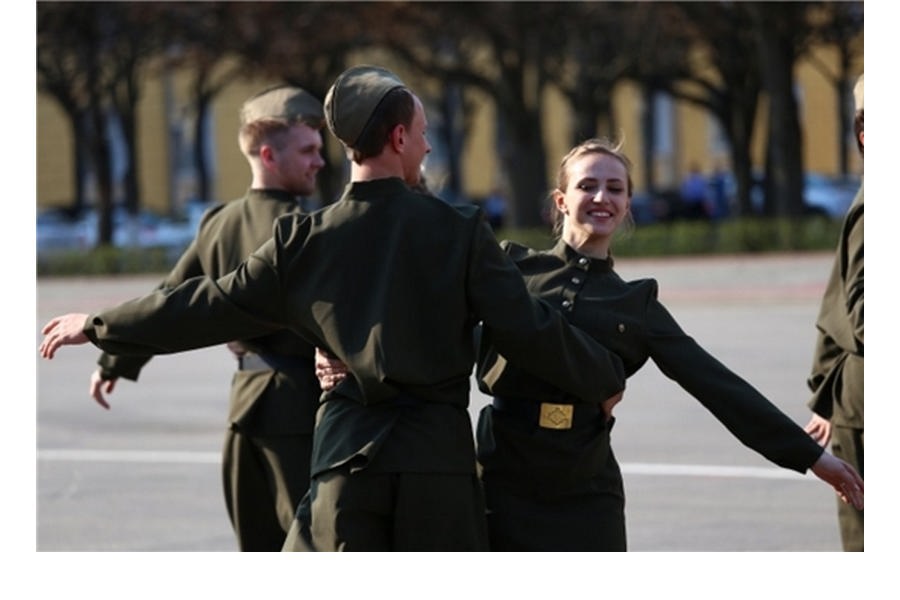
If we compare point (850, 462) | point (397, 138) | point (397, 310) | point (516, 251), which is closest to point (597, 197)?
point (516, 251)

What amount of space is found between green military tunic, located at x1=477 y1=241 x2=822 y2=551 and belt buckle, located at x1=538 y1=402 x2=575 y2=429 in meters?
0.01

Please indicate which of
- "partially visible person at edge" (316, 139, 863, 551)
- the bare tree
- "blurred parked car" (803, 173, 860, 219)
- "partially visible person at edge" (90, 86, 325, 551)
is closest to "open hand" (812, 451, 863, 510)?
"partially visible person at edge" (316, 139, 863, 551)

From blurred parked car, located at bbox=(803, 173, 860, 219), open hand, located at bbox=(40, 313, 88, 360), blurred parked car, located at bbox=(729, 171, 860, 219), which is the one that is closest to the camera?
open hand, located at bbox=(40, 313, 88, 360)

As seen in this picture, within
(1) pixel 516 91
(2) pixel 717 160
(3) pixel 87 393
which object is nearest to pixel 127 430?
(3) pixel 87 393

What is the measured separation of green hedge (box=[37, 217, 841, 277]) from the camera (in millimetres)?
29062

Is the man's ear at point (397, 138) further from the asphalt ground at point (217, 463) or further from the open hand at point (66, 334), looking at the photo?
the asphalt ground at point (217, 463)

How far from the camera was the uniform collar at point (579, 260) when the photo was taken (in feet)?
17.3

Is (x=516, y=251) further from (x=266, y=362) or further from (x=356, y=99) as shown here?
(x=266, y=362)

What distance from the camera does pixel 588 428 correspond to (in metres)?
5.15

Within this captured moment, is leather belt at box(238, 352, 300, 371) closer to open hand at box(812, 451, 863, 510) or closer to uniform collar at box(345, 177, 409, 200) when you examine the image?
uniform collar at box(345, 177, 409, 200)

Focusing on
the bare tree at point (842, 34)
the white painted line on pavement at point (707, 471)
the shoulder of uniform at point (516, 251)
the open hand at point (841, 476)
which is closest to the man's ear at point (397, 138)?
the shoulder of uniform at point (516, 251)

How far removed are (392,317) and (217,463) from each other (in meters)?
7.39

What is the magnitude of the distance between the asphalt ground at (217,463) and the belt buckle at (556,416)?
3.39 meters

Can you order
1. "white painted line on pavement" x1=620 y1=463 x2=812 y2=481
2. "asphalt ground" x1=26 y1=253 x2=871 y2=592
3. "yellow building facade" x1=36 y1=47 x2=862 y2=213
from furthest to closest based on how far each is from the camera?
"yellow building facade" x1=36 y1=47 x2=862 y2=213
"white painted line on pavement" x1=620 y1=463 x2=812 y2=481
"asphalt ground" x1=26 y1=253 x2=871 y2=592
